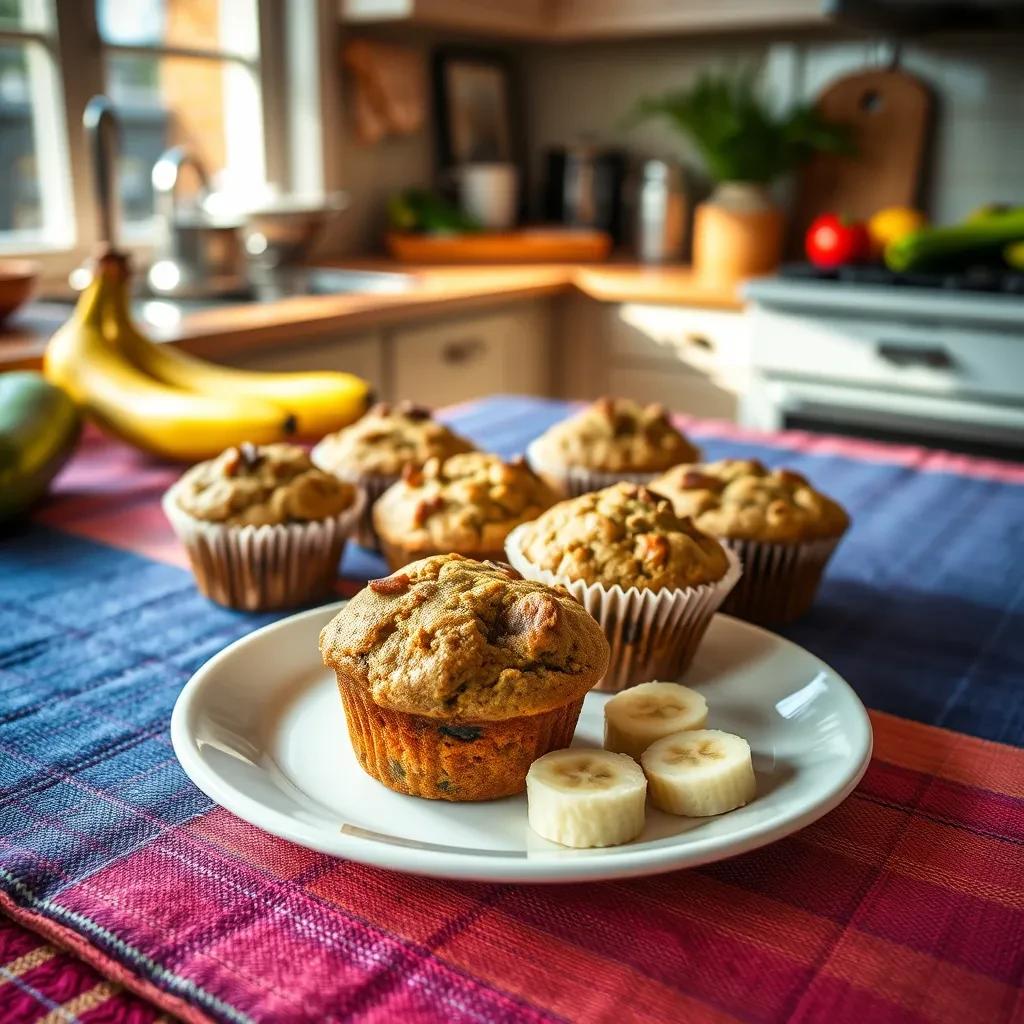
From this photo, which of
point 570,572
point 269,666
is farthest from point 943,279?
point 269,666

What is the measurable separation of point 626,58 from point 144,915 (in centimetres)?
362

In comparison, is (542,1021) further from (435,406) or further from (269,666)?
(435,406)

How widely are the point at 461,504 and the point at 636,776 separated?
45cm

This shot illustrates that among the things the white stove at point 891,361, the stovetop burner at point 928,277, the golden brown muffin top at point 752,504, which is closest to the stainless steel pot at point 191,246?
the white stove at point 891,361

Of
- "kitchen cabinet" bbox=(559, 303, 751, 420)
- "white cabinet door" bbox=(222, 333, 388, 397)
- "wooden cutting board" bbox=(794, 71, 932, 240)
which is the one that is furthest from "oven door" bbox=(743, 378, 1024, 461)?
"white cabinet door" bbox=(222, 333, 388, 397)

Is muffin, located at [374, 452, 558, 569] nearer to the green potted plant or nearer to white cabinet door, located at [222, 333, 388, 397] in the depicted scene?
white cabinet door, located at [222, 333, 388, 397]

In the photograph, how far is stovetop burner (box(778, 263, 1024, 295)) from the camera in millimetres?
2500

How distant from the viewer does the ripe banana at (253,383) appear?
4.88ft

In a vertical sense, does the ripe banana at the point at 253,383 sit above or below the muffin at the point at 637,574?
above

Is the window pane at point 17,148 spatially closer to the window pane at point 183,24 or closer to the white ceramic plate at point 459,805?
the window pane at point 183,24

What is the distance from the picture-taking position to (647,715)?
2.47ft

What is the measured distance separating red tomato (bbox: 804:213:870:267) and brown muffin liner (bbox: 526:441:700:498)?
1.92 m

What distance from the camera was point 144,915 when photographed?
2.00ft

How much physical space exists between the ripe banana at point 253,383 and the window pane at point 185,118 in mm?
1471
